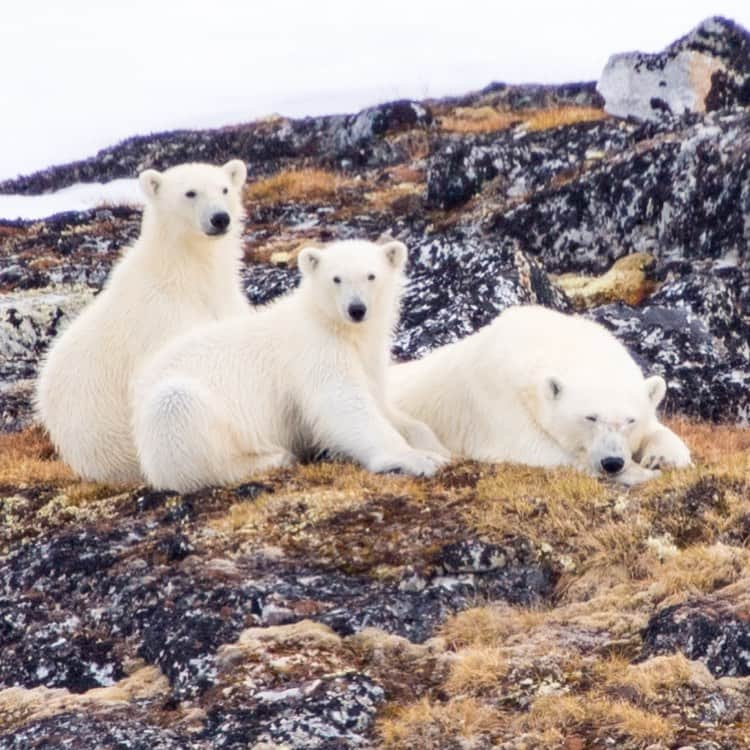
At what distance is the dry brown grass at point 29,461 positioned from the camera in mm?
11703

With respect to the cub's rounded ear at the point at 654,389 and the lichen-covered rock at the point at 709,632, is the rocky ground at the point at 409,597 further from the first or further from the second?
the cub's rounded ear at the point at 654,389

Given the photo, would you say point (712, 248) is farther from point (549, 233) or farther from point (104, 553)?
point (104, 553)

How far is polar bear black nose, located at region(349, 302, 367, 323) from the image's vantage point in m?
10.6

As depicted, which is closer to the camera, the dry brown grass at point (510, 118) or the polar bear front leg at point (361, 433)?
the polar bear front leg at point (361, 433)

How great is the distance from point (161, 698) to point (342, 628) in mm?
1056

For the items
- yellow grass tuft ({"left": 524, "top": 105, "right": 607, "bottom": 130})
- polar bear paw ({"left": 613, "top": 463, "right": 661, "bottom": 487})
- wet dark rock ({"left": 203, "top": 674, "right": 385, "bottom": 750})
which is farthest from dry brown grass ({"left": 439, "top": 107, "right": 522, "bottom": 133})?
wet dark rock ({"left": 203, "top": 674, "right": 385, "bottom": 750})

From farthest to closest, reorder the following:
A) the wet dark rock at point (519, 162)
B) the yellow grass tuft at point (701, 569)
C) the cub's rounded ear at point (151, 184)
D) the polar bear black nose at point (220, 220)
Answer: the wet dark rock at point (519, 162)
the cub's rounded ear at point (151, 184)
the polar bear black nose at point (220, 220)
the yellow grass tuft at point (701, 569)

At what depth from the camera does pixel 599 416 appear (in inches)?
381

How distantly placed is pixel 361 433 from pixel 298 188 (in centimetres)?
1768

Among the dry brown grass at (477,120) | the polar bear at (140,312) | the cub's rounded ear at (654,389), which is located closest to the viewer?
the cub's rounded ear at (654,389)

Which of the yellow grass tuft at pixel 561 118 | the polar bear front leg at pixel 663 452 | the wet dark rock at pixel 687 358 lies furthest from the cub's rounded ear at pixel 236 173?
the yellow grass tuft at pixel 561 118

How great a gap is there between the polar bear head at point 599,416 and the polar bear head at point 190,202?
3.78 metres

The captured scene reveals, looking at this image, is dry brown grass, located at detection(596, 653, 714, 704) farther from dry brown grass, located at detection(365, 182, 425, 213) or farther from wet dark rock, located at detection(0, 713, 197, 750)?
dry brown grass, located at detection(365, 182, 425, 213)

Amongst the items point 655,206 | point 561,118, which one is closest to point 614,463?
point 655,206
